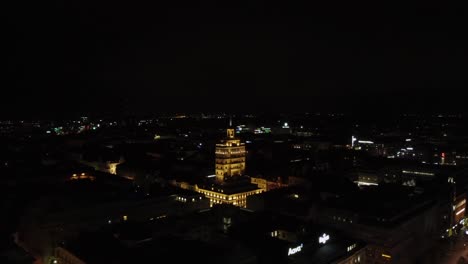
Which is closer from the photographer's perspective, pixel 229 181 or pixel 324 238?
pixel 324 238

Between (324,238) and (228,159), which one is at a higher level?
(228,159)

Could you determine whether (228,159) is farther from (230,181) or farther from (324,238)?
(324,238)

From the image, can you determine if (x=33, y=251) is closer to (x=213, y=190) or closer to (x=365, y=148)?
(x=213, y=190)

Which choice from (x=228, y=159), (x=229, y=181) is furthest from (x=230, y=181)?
(x=228, y=159)

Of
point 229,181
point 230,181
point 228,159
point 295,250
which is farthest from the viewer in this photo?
point 228,159

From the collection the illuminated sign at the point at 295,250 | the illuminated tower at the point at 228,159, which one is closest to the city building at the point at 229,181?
the illuminated tower at the point at 228,159

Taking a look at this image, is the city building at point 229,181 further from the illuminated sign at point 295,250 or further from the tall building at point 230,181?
the illuminated sign at point 295,250

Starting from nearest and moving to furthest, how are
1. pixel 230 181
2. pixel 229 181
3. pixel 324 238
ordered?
pixel 324 238 → pixel 230 181 → pixel 229 181

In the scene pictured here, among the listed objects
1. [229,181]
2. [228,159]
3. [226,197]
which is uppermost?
[228,159]

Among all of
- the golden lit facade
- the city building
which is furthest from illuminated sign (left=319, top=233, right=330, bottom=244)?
the city building

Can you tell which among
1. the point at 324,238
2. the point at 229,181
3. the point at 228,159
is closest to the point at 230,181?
the point at 229,181

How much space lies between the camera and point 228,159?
278 ft

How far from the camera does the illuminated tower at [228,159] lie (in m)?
84.4

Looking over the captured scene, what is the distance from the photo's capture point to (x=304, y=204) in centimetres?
5869
